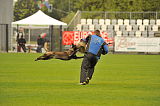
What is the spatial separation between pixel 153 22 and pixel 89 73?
36644mm

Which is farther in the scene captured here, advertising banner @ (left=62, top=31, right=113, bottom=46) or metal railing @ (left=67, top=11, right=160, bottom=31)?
metal railing @ (left=67, top=11, right=160, bottom=31)

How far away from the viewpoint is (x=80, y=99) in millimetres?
14383

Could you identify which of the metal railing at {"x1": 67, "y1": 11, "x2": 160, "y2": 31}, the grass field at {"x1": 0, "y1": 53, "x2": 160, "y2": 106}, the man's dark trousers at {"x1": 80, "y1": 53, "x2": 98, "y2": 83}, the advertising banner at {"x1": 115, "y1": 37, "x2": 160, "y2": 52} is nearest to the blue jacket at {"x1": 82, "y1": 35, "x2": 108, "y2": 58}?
the man's dark trousers at {"x1": 80, "y1": 53, "x2": 98, "y2": 83}

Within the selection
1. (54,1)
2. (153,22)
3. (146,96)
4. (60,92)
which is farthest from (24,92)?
(54,1)

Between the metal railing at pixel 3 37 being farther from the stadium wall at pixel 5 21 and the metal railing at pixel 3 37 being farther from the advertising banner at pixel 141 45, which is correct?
the advertising banner at pixel 141 45

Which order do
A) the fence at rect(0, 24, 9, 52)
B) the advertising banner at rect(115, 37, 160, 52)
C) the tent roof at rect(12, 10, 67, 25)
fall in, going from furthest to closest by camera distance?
the fence at rect(0, 24, 9, 52), the tent roof at rect(12, 10, 67, 25), the advertising banner at rect(115, 37, 160, 52)

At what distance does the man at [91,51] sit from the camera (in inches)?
731

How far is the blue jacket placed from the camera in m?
18.5

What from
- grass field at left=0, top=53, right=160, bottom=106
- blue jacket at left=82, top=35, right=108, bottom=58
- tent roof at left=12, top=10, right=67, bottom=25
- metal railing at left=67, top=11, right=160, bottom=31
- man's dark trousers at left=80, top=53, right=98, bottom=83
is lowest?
grass field at left=0, top=53, right=160, bottom=106

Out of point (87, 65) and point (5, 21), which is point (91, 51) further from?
point (5, 21)

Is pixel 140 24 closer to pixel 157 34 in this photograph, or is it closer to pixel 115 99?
pixel 157 34

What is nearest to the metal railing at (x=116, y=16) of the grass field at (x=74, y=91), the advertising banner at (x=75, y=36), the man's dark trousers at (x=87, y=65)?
the advertising banner at (x=75, y=36)

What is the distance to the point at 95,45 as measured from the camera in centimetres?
1856

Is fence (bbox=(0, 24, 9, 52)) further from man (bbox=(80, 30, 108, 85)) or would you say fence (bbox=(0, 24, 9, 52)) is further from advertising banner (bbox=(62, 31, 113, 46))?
man (bbox=(80, 30, 108, 85))
